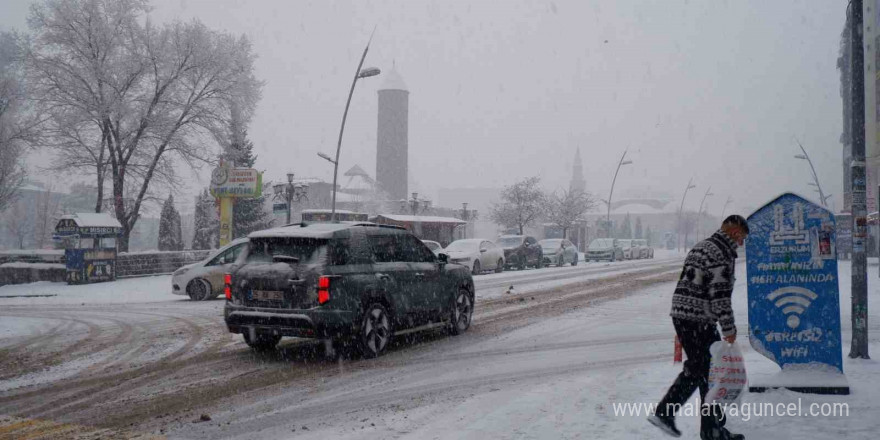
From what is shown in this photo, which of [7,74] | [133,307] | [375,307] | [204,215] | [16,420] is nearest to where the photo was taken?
[16,420]

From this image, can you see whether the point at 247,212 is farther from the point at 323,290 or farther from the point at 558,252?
the point at 323,290

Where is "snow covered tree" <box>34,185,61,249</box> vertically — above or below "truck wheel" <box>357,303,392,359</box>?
above

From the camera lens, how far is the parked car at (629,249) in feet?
164

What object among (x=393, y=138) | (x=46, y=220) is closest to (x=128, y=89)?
(x=46, y=220)

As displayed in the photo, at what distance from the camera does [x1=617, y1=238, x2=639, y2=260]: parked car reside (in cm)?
4991

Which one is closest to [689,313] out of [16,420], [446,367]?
[446,367]

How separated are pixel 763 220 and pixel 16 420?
7.11 meters

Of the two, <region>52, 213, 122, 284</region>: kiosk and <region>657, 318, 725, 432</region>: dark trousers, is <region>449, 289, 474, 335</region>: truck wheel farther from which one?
<region>52, 213, 122, 284</region>: kiosk

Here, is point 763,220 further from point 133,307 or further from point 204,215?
point 204,215

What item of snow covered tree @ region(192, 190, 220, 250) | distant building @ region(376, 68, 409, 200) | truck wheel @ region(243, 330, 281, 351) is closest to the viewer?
truck wheel @ region(243, 330, 281, 351)

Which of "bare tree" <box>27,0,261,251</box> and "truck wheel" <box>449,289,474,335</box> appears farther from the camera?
"bare tree" <box>27,0,261,251</box>

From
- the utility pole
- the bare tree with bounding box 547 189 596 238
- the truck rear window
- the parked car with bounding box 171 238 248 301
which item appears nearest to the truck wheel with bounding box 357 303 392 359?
the truck rear window

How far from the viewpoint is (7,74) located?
1387 inches

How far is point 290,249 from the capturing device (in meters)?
8.51
